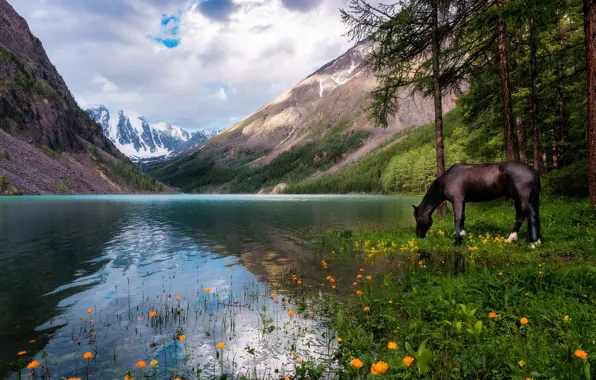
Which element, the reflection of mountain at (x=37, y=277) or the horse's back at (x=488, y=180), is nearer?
the reflection of mountain at (x=37, y=277)

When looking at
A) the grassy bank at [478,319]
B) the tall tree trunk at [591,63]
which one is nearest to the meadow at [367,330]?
the grassy bank at [478,319]

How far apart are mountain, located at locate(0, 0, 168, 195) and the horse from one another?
140278mm

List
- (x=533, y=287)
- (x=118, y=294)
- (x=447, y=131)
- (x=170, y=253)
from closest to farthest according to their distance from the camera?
(x=533, y=287)
(x=118, y=294)
(x=170, y=253)
(x=447, y=131)

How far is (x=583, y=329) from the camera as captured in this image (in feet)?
14.8

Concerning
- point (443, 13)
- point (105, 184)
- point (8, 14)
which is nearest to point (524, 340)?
point (443, 13)

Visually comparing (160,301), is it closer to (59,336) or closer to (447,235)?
(59,336)

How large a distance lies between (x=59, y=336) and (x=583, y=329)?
873cm

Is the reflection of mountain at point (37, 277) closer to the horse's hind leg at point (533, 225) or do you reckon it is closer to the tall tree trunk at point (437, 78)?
the horse's hind leg at point (533, 225)

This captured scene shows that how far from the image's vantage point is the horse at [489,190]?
11648mm

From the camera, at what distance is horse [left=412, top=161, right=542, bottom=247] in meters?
11.6

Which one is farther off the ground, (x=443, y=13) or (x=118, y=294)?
(x=443, y=13)

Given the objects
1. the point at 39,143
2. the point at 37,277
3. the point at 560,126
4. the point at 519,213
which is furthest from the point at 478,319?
the point at 39,143

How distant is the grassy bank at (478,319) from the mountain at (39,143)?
143 meters

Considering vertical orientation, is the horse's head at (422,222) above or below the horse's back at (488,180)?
below
